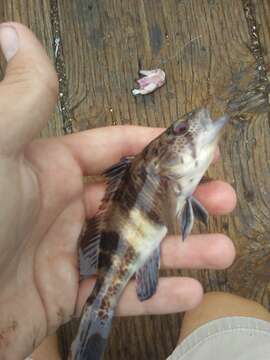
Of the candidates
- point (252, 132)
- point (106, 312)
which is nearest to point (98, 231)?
point (106, 312)

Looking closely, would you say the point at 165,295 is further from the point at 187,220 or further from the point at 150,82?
the point at 150,82

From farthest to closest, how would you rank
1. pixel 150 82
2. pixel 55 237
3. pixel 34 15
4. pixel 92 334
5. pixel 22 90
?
pixel 34 15 < pixel 150 82 < pixel 55 237 < pixel 92 334 < pixel 22 90

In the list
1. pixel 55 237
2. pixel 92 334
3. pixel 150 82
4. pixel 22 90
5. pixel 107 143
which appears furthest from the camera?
pixel 150 82

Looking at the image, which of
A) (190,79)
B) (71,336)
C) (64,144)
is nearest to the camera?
(64,144)

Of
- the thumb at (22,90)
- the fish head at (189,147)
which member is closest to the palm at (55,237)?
the thumb at (22,90)

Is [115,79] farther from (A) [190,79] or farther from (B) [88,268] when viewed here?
(B) [88,268]

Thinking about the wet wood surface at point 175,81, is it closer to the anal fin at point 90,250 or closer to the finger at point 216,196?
the finger at point 216,196

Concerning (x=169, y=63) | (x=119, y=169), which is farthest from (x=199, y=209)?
(x=169, y=63)
